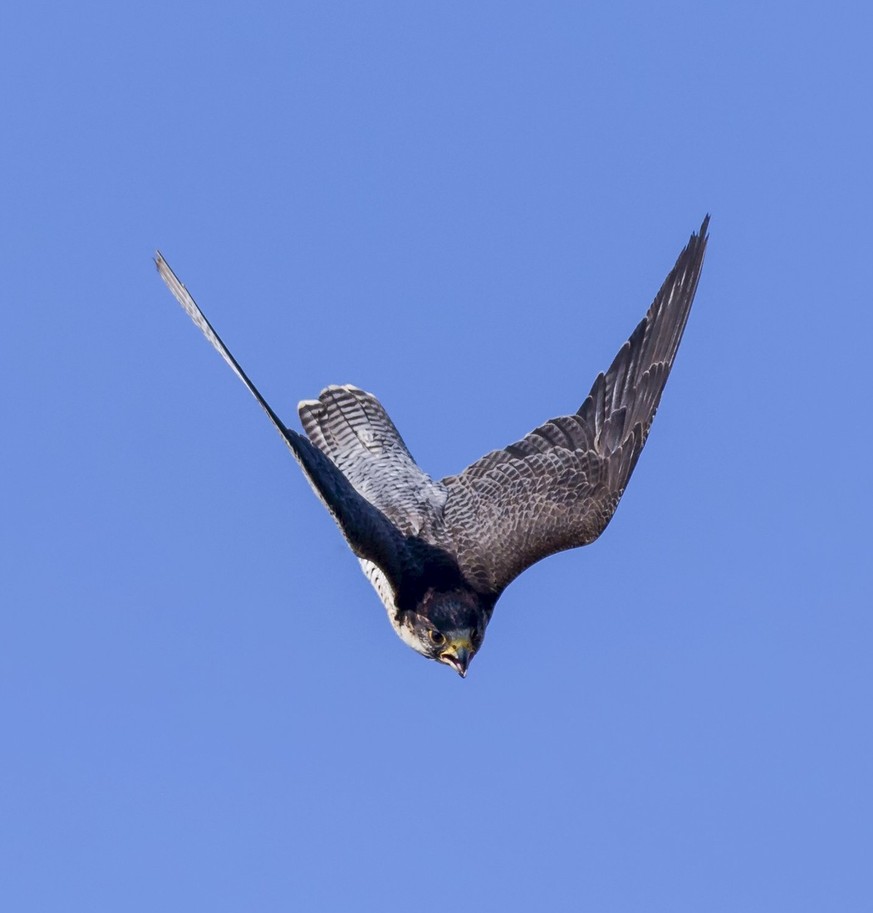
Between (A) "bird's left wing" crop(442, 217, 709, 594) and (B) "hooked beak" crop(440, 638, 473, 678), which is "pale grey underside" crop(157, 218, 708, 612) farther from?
(B) "hooked beak" crop(440, 638, 473, 678)

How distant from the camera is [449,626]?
16750mm

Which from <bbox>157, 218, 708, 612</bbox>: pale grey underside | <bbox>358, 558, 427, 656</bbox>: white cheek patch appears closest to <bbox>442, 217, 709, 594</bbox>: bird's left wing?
<bbox>157, 218, 708, 612</bbox>: pale grey underside

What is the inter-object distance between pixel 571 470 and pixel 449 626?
2.29 meters

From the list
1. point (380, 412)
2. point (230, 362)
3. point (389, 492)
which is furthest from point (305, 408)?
point (230, 362)

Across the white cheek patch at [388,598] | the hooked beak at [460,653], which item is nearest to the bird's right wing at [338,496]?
the white cheek patch at [388,598]

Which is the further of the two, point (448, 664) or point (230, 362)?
point (448, 664)

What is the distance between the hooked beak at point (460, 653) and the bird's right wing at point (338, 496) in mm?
775

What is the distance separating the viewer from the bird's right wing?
14.7 m

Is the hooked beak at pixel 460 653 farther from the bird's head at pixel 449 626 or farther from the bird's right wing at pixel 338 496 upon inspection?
the bird's right wing at pixel 338 496

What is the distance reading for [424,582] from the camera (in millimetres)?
17016

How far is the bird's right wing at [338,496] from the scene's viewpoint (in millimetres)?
14727

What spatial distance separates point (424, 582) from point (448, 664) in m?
0.79

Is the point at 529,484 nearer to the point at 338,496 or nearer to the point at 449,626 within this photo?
the point at 449,626

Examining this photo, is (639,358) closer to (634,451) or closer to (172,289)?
(634,451)
